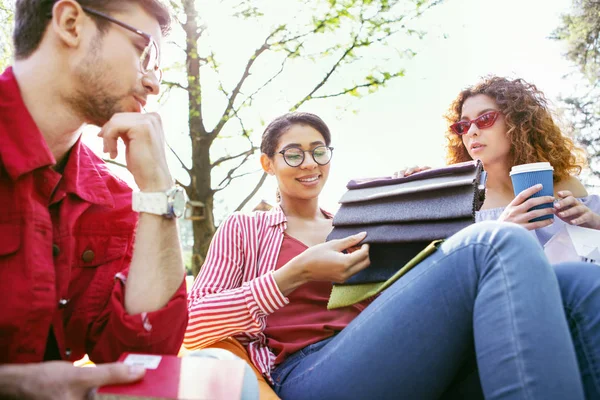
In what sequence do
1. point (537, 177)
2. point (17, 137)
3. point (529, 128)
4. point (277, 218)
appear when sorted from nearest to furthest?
point (17, 137) < point (537, 177) < point (277, 218) < point (529, 128)

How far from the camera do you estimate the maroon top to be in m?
2.11

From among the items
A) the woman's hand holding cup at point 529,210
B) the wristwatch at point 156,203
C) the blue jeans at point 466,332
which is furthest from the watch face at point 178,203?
the woman's hand holding cup at point 529,210

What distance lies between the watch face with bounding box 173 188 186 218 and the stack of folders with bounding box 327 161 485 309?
78cm

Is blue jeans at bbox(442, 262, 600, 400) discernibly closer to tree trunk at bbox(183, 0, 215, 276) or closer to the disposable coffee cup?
the disposable coffee cup

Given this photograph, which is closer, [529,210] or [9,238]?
[9,238]

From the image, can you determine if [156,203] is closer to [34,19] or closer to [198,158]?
[34,19]

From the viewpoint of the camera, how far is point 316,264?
6.54ft

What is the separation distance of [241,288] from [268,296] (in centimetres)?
15

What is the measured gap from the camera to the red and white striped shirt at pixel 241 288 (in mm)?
2027

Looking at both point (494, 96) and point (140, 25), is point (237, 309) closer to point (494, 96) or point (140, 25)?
point (140, 25)

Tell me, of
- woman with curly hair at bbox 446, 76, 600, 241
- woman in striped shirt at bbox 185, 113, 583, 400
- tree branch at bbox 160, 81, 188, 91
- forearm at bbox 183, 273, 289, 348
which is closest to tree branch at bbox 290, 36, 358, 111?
tree branch at bbox 160, 81, 188, 91

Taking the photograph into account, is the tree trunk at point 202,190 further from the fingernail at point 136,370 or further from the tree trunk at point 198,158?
the fingernail at point 136,370

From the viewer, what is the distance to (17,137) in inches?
60.5

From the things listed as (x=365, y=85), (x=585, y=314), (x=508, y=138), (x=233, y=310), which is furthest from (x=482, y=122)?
(x=365, y=85)
